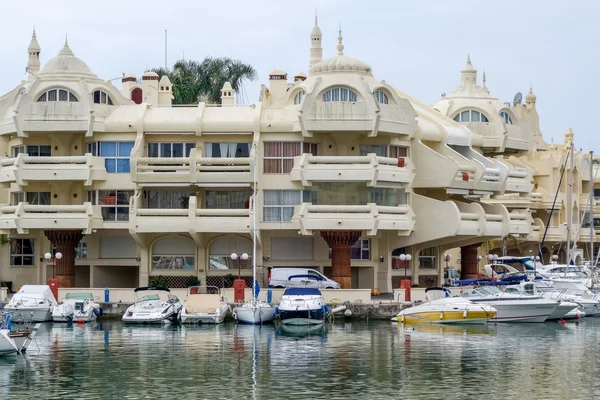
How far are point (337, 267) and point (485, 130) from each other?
1959cm

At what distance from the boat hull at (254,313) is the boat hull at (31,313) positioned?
11360 millimetres

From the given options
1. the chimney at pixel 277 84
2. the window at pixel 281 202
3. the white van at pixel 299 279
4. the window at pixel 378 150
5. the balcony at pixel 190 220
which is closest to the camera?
the white van at pixel 299 279

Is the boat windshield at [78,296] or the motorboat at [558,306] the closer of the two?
the boat windshield at [78,296]

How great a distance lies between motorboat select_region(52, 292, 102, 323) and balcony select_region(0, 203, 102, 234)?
7775mm

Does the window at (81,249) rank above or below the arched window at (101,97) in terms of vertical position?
below

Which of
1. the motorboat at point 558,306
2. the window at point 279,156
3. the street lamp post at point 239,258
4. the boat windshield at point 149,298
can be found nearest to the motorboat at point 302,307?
the street lamp post at point 239,258

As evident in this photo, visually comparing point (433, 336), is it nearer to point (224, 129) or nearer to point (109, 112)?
point (224, 129)

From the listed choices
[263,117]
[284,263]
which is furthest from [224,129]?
[284,263]

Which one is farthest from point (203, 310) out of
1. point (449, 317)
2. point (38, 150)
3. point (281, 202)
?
point (38, 150)

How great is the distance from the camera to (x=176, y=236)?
93812 millimetres

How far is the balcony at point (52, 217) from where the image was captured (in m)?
90.9

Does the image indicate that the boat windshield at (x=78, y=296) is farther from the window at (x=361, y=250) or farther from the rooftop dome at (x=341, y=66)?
the rooftop dome at (x=341, y=66)

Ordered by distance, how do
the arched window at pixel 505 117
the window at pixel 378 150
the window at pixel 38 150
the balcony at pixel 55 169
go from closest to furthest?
the balcony at pixel 55 169 < the window at pixel 378 150 < the window at pixel 38 150 < the arched window at pixel 505 117

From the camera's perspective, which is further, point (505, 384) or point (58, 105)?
point (58, 105)
